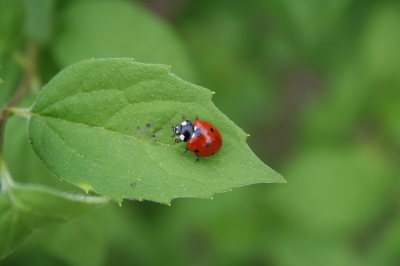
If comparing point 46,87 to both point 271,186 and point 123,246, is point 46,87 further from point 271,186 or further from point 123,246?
point 271,186

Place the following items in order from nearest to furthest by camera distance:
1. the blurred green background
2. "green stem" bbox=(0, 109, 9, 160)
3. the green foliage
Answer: "green stem" bbox=(0, 109, 9, 160) → the green foliage → the blurred green background

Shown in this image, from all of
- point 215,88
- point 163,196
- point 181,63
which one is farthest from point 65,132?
point 215,88

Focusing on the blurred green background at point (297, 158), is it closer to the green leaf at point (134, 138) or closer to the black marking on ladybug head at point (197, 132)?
the black marking on ladybug head at point (197, 132)

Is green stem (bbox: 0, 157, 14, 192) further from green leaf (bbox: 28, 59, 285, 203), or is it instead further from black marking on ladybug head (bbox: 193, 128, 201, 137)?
black marking on ladybug head (bbox: 193, 128, 201, 137)

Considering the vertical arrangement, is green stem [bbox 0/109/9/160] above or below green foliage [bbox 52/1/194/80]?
below

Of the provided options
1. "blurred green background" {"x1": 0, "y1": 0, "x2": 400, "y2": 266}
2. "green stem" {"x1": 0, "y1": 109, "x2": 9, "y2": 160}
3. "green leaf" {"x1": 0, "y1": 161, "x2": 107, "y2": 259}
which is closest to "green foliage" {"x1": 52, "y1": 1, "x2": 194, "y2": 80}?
"blurred green background" {"x1": 0, "y1": 0, "x2": 400, "y2": 266}

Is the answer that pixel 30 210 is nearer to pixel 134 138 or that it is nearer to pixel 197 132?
pixel 134 138
